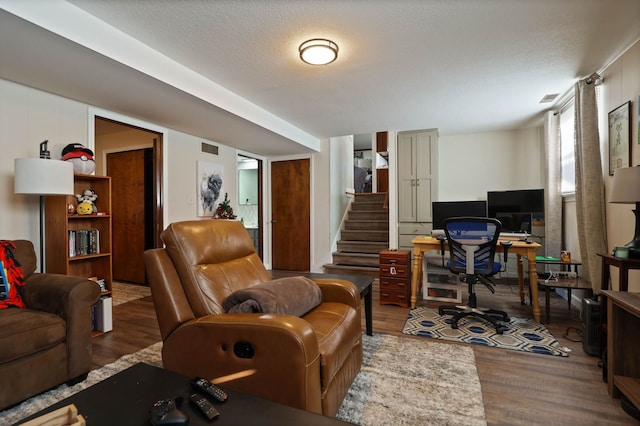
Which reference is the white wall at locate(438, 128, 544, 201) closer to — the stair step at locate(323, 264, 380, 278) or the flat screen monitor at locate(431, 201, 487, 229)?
the flat screen monitor at locate(431, 201, 487, 229)

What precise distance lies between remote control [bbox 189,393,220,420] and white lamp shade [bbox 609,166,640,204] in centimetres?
257

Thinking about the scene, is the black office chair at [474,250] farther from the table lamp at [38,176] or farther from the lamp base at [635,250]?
the table lamp at [38,176]

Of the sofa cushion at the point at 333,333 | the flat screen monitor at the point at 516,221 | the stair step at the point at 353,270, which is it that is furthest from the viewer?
the stair step at the point at 353,270

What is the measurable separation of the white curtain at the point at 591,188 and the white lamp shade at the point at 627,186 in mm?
872

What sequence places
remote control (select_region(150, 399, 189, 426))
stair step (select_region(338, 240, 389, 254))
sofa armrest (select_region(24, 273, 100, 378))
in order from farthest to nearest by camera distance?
stair step (select_region(338, 240, 389, 254)), sofa armrest (select_region(24, 273, 100, 378)), remote control (select_region(150, 399, 189, 426))

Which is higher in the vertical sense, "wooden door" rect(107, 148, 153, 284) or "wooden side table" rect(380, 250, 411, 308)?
"wooden door" rect(107, 148, 153, 284)

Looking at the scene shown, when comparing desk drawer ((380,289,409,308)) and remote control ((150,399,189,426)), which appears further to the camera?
desk drawer ((380,289,409,308))

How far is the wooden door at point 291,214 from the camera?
5.75m

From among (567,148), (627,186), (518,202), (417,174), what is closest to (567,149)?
(567,148)

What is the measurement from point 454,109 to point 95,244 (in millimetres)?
4303

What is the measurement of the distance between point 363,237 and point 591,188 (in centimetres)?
362

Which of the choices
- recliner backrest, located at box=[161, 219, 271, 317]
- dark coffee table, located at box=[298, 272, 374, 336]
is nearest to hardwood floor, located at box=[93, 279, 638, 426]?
dark coffee table, located at box=[298, 272, 374, 336]

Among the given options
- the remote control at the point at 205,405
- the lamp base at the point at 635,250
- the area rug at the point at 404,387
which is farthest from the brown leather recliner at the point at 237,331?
the lamp base at the point at 635,250

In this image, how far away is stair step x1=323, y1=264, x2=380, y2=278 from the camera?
496cm
